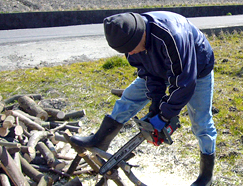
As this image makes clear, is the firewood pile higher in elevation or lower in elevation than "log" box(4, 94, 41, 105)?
higher

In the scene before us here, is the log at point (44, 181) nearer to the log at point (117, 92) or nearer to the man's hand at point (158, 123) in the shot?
the man's hand at point (158, 123)

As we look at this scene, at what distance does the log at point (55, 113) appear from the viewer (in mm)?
3977

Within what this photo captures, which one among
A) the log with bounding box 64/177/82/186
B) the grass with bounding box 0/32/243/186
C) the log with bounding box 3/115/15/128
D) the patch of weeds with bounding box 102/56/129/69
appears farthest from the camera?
the patch of weeds with bounding box 102/56/129/69

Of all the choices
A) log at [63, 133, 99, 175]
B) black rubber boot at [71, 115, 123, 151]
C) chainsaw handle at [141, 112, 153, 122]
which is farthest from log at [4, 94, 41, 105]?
chainsaw handle at [141, 112, 153, 122]

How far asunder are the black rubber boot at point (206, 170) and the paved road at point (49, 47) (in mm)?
5149

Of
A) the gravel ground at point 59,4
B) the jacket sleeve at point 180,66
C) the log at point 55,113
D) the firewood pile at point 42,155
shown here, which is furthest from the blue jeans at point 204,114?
the gravel ground at point 59,4

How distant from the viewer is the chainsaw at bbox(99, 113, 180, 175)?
230 centimetres

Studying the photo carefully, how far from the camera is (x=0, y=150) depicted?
2.61 metres

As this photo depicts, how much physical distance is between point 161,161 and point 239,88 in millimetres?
2534

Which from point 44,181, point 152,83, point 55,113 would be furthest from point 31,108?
point 152,83

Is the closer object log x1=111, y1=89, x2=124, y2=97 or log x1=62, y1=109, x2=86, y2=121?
log x1=62, y1=109, x2=86, y2=121

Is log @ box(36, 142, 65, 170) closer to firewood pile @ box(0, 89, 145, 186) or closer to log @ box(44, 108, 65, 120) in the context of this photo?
firewood pile @ box(0, 89, 145, 186)

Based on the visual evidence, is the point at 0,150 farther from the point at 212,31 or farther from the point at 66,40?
the point at 212,31

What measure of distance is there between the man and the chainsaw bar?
0.94 ft
